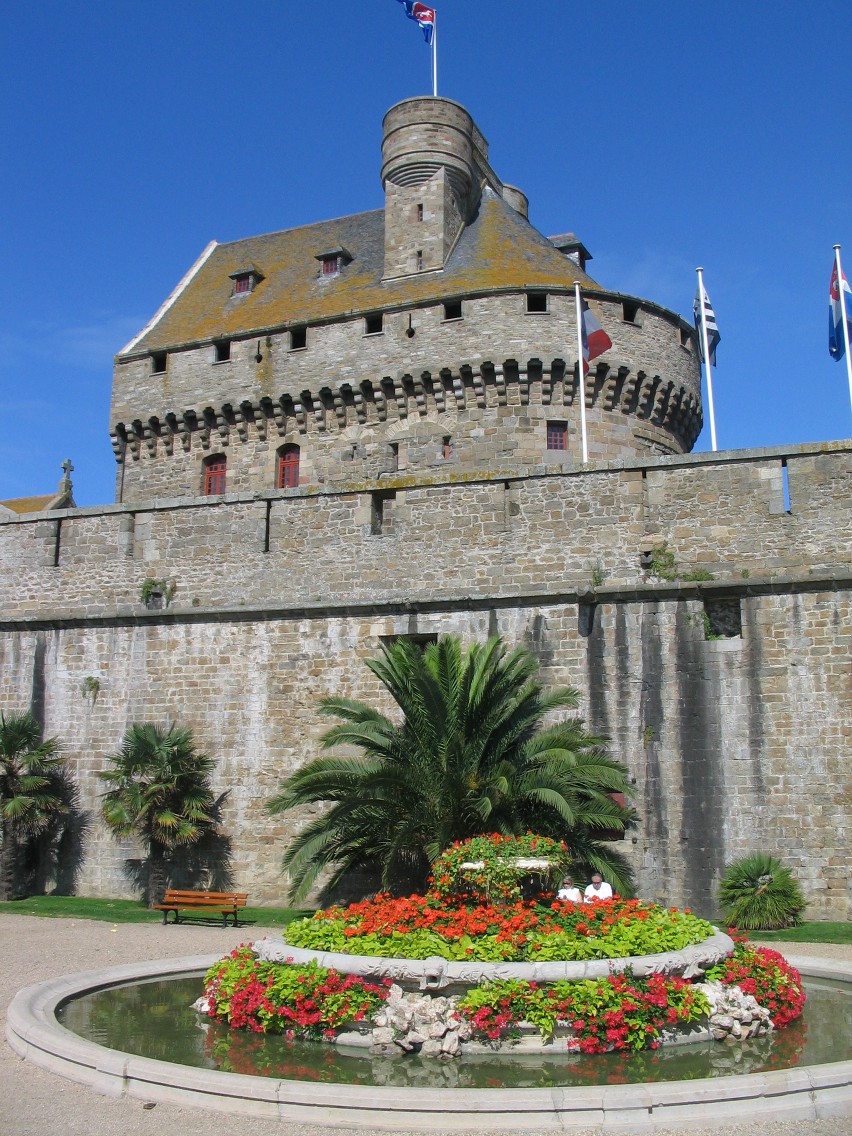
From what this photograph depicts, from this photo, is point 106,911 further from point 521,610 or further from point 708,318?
point 708,318

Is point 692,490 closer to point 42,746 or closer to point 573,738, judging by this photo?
point 573,738

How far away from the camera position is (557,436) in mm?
24547

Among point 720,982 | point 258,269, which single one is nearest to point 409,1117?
point 720,982

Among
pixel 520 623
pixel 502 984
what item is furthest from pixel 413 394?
pixel 502 984

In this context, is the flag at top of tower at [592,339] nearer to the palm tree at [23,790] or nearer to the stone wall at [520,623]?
the stone wall at [520,623]

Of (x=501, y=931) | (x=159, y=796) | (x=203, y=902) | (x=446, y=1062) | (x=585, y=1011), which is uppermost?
(x=159, y=796)

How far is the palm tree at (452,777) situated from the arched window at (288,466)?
507 inches

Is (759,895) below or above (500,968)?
below

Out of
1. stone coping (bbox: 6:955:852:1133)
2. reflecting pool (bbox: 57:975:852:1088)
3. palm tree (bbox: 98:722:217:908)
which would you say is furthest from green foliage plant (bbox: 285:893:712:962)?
palm tree (bbox: 98:722:217:908)

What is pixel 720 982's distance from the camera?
7844 mm

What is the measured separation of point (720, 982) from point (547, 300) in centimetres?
1920

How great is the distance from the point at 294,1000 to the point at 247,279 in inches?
1001

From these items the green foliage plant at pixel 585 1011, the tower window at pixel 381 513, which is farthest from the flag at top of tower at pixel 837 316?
the green foliage plant at pixel 585 1011

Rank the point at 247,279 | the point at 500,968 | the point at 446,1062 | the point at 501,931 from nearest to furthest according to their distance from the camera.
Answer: the point at 446,1062 → the point at 500,968 → the point at 501,931 → the point at 247,279
